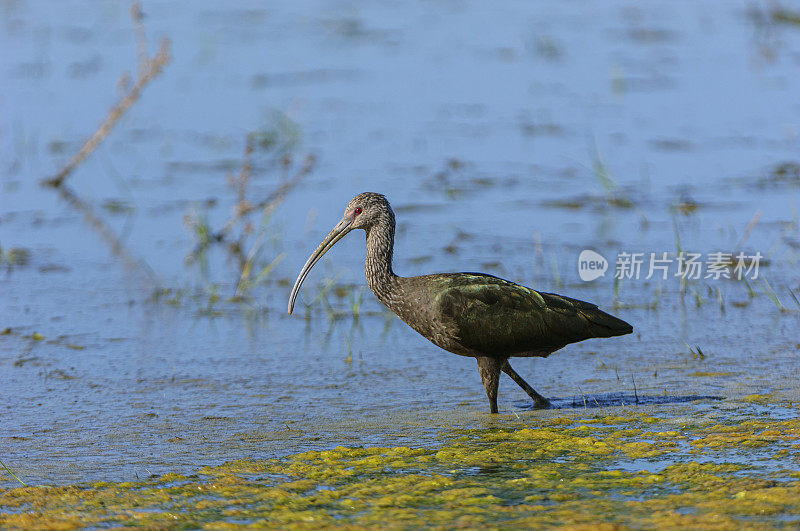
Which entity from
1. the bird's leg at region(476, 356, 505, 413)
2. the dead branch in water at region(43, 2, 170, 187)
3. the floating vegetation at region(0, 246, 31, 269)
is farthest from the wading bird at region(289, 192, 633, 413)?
the dead branch in water at region(43, 2, 170, 187)

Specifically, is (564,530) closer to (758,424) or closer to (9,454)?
(758,424)

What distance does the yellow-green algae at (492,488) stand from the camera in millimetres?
4594

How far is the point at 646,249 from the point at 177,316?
370 centimetres

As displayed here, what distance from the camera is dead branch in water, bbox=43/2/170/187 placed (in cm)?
1073

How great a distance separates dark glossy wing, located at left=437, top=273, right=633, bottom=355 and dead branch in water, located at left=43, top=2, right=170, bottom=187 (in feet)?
17.1

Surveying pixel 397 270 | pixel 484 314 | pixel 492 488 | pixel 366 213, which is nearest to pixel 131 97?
pixel 397 270

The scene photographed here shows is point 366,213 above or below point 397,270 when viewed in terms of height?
above

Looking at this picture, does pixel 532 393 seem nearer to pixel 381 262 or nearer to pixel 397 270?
pixel 381 262

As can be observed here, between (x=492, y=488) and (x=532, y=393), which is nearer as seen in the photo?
(x=492, y=488)

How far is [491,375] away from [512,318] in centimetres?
32

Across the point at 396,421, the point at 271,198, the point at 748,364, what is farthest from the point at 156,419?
the point at 271,198

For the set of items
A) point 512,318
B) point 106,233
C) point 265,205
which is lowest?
point 512,318

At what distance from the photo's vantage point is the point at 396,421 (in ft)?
20.5

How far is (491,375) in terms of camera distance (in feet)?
20.8
